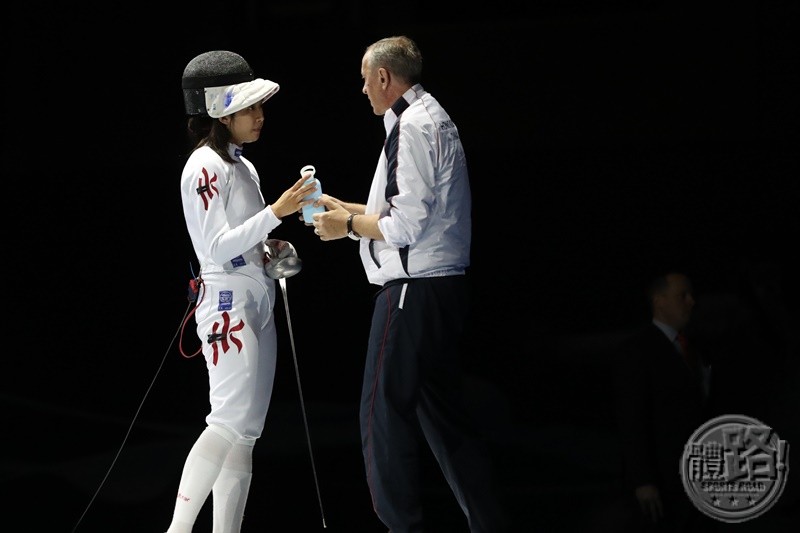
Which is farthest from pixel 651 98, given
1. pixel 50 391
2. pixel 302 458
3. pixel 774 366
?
pixel 50 391

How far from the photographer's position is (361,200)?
448 centimetres

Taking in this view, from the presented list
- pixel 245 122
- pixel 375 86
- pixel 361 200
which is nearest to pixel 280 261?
pixel 245 122

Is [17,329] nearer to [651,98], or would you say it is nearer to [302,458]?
[302,458]

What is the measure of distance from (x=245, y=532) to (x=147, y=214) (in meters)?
1.32

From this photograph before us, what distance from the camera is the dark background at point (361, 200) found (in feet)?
14.3

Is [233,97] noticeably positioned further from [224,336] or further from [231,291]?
[224,336]

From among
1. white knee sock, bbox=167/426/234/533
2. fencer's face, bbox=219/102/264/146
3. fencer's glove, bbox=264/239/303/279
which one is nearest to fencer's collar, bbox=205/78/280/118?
fencer's face, bbox=219/102/264/146

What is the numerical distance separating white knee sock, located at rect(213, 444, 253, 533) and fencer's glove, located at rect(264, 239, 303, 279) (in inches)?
19.8

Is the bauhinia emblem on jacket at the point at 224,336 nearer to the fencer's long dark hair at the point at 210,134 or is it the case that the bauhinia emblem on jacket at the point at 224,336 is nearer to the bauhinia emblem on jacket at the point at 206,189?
the bauhinia emblem on jacket at the point at 206,189

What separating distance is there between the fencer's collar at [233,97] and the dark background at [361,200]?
0.98m

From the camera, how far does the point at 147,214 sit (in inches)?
183

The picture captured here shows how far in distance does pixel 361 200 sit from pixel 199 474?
4.62ft

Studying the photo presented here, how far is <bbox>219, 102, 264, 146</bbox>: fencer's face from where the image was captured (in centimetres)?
351

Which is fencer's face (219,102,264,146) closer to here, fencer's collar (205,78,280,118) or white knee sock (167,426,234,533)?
fencer's collar (205,78,280,118)
